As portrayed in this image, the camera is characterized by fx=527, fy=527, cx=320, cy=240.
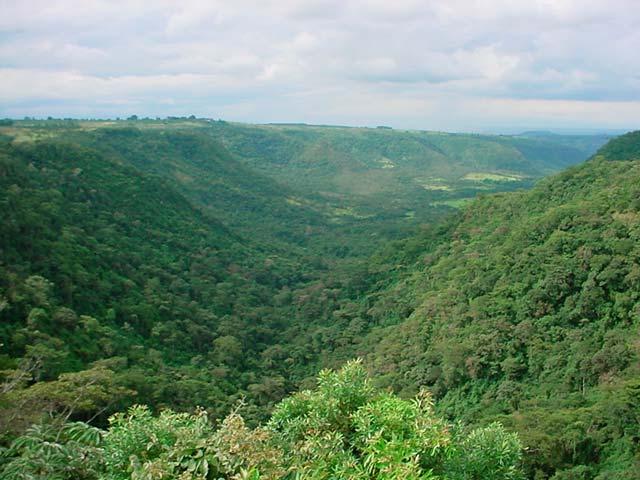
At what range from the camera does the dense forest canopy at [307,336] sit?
7637 mm

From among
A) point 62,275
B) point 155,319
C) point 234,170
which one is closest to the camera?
point 62,275

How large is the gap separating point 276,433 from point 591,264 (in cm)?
1767

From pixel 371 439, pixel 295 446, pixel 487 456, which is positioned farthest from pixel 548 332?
pixel 295 446

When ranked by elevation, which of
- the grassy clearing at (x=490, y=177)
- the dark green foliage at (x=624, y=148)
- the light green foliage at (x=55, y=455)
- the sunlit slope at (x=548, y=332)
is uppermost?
the dark green foliage at (x=624, y=148)

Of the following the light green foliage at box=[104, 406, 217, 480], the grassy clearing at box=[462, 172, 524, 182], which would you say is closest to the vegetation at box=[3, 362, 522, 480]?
the light green foliage at box=[104, 406, 217, 480]

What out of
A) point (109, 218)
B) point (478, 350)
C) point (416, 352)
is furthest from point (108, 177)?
point (478, 350)

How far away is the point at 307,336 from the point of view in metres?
37.7

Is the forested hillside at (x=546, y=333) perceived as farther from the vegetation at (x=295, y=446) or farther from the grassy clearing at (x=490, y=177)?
the grassy clearing at (x=490, y=177)

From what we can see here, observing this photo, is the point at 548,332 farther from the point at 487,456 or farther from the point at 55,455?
the point at 55,455

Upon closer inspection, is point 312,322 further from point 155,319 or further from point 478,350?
point 478,350

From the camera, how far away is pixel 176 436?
7.47 meters

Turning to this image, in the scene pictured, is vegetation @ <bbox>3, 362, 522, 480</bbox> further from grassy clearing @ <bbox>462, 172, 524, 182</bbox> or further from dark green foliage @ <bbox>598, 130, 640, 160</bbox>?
grassy clearing @ <bbox>462, 172, 524, 182</bbox>

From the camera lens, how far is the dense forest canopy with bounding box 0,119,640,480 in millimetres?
7637

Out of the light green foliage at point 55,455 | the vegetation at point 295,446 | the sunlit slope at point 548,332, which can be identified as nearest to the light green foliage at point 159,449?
the vegetation at point 295,446
